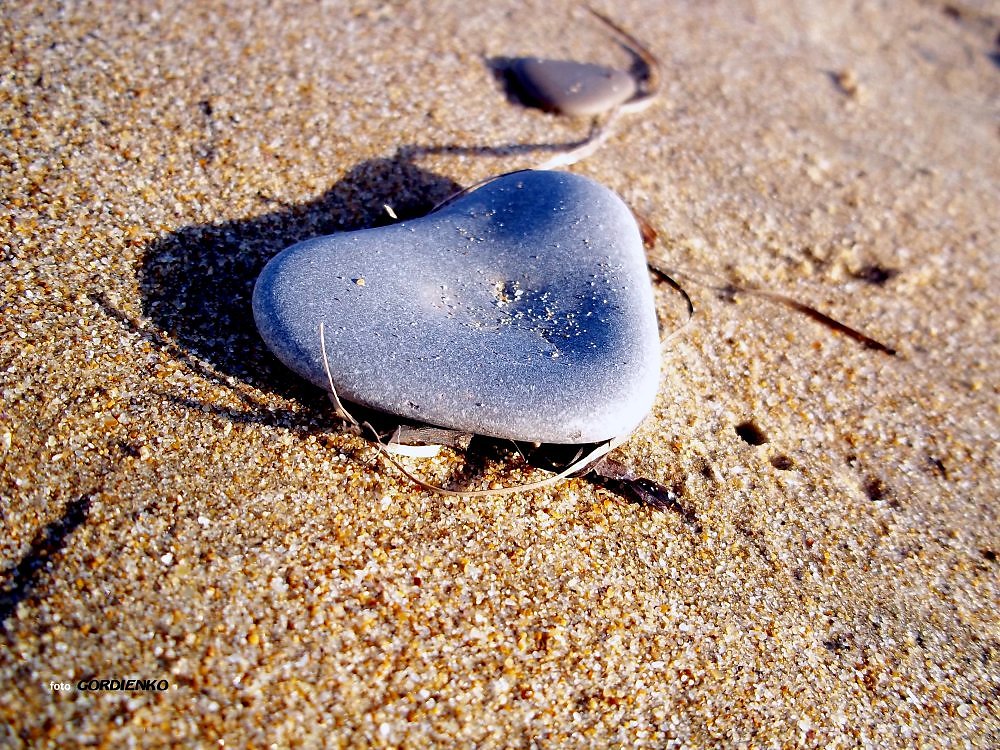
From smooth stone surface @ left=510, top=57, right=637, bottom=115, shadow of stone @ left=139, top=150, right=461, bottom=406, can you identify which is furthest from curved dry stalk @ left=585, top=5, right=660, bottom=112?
shadow of stone @ left=139, top=150, right=461, bottom=406

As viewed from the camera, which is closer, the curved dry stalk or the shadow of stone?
the shadow of stone

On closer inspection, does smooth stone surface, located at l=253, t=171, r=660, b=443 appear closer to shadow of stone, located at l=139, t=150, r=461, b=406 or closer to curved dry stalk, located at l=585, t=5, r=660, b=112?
shadow of stone, located at l=139, t=150, r=461, b=406

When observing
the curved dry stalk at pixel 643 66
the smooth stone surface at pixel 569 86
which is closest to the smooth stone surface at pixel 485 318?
the smooth stone surface at pixel 569 86

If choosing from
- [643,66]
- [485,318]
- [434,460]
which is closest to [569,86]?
[643,66]

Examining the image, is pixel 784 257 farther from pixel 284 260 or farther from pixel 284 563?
pixel 284 563

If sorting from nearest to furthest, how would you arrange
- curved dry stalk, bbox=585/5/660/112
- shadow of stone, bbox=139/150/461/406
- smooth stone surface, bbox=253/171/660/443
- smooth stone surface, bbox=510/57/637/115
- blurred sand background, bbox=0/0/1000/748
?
blurred sand background, bbox=0/0/1000/748, smooth stone surface, bbox=253/171/660/443, shadow of stone, bbox=139/150/461/406, smooth stone surface, bbox=510/57/637/115, curved dry stalk, bbox=585/5/660/112

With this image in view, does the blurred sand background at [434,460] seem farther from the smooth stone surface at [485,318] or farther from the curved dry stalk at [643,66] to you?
the smooth stone surface at [485,318]
